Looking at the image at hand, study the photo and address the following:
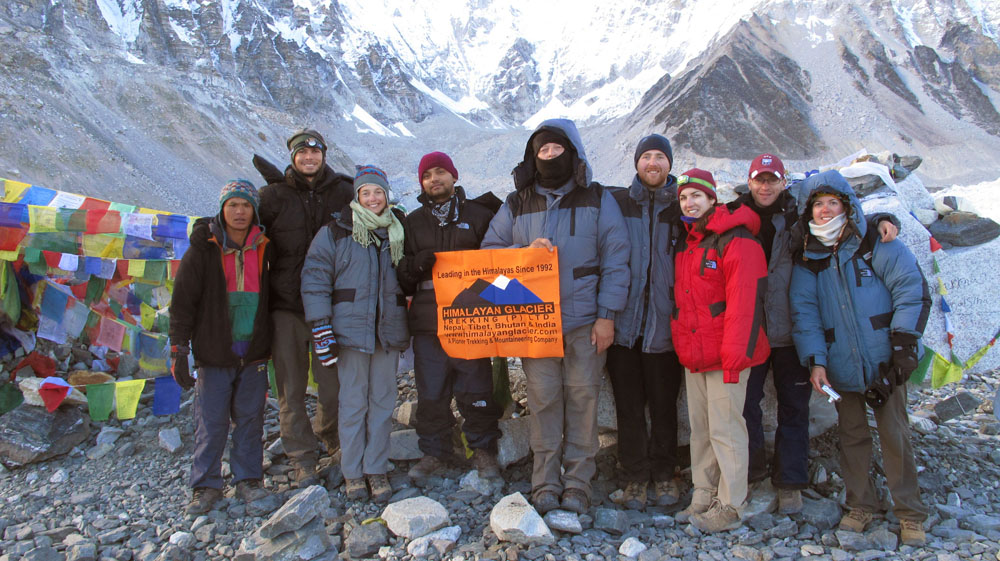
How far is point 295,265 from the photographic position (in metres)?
4.85

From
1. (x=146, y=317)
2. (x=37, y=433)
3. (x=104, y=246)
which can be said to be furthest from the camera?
(x=146, y=317)

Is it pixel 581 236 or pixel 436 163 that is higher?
pixel 436 163

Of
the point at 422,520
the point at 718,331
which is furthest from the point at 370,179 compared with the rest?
the point at 718,331

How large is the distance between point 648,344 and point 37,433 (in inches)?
211

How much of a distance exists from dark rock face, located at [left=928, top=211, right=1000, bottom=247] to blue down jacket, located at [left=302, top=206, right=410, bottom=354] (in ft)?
16.3

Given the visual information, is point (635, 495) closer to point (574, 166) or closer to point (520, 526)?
point (520, 526)

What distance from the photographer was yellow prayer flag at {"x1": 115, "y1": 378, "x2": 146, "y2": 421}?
5.81 metres

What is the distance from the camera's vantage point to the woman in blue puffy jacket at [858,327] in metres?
3.87

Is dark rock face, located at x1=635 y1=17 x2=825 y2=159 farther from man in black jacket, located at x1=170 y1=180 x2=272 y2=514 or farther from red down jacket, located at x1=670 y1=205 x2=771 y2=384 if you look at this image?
man in black jacket, located at x1=170 y1=180 x2=272 y2=514

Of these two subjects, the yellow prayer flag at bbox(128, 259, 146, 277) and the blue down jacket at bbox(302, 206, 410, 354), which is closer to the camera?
the blue down jacket at bbox(302, 206, 410, 354)

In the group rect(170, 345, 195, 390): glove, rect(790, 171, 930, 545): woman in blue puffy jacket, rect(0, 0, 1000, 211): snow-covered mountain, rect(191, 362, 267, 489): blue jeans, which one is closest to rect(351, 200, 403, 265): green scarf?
rect(191, 362, 267, 489): blue jeans

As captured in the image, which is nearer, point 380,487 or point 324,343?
point 324,343

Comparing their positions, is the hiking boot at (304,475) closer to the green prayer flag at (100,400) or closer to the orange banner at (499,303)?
the orange banner at (499,303)

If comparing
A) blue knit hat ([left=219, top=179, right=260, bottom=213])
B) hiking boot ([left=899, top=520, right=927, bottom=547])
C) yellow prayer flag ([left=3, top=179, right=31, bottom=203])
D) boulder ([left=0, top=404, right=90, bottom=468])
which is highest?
yellow prayer flag ([left=3, top=179, right=31, bottom=203])
